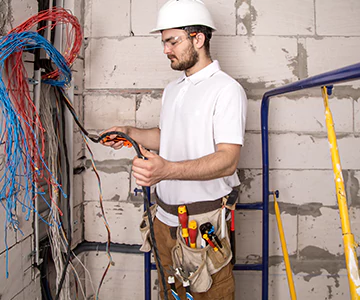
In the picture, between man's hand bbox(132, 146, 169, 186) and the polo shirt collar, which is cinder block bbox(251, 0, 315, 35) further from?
man's hand bbox(132, 146, 169, 186)

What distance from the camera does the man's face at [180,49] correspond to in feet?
4.58

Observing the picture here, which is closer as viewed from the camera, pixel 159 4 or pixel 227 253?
pixel 227 253

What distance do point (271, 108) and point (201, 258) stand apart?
1.02 metres

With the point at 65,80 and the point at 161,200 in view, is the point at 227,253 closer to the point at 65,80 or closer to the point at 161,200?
the point at 161,200

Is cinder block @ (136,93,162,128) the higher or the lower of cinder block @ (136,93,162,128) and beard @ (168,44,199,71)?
the lower

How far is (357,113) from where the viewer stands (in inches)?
72.2

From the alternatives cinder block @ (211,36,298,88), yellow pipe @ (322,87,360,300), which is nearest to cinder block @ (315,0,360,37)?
cinder block @ (211,36,298,88)

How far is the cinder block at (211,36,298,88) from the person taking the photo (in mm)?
1850

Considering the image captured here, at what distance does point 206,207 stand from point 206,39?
0.76 m

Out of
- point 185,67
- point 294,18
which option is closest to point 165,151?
point 185,67

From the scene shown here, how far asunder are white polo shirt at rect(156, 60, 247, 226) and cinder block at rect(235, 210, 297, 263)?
51 centimetres

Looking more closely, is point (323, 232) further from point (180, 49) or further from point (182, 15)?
point (182, 15)

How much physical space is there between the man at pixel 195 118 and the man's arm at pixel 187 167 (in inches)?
0.6

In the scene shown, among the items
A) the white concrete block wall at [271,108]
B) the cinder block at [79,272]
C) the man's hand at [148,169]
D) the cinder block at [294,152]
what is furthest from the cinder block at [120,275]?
the man's hand at [148,169]
